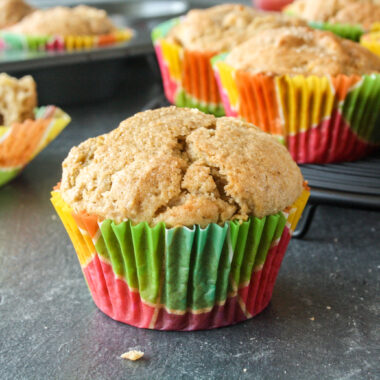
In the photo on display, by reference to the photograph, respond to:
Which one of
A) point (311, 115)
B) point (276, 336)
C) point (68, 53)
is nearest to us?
point (276, 336)

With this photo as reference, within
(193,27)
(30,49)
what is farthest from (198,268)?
(30,49)

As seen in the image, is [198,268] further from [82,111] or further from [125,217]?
[82,111]

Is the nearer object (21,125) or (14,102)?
(21,125)

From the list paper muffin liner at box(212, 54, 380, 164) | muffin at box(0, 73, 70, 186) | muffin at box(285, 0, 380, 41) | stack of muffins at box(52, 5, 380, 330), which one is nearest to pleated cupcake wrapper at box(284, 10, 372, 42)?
muffin at box(285, 0, 380, 41)

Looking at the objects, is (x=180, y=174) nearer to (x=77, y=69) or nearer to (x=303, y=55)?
(x=303, y=55)

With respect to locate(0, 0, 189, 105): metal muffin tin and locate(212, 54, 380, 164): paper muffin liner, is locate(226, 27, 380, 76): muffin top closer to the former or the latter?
locate(212, 54, 380, 164): paper muffin liner

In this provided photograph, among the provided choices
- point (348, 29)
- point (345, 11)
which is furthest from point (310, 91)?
point (345, 11)
